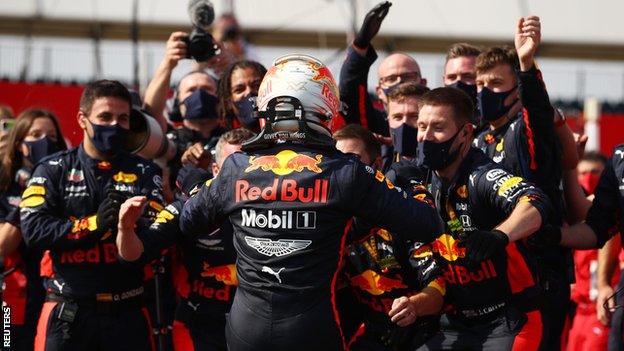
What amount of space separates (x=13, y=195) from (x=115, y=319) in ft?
5.49

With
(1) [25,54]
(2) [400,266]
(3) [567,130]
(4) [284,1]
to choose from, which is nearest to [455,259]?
(2) [400,266]

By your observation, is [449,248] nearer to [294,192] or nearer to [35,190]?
[294,192]

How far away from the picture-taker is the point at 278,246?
5504 mm

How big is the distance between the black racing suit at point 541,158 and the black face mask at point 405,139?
49cm

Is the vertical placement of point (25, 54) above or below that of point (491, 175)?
below

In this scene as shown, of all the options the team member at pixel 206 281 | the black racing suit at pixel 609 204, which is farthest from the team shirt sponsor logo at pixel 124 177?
the black racing suit at pixel 609 204

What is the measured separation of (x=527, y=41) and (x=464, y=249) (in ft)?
4.04

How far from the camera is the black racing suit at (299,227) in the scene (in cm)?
547

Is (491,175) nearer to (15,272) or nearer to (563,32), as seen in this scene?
(15,272)

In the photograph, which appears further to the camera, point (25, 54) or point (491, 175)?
point (25, 54)

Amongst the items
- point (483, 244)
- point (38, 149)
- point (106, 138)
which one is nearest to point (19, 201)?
point (38, 149)

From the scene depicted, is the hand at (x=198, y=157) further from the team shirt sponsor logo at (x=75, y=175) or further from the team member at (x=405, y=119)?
the team member at (x=405, y=119)

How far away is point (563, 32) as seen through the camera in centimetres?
2667

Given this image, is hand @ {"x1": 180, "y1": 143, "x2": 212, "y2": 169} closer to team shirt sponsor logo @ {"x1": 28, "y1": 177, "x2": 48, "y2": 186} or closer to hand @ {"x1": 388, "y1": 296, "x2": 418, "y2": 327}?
team shirt sponsor logo @ {"x1": 28, "y1": 177, "x2": 48, "y2": 186}
